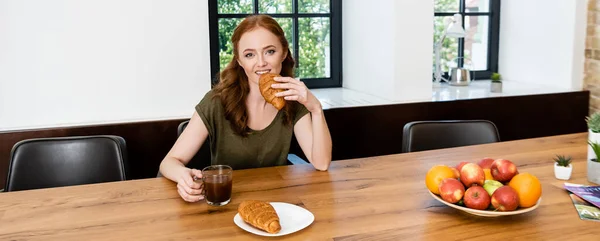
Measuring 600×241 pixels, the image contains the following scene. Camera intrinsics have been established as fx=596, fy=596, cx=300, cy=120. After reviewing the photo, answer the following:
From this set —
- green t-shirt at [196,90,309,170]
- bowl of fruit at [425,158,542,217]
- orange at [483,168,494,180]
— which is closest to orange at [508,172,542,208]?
bowl of fruit at [425,158,542,217]

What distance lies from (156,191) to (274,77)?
515 mm

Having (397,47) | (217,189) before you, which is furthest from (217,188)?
(397,47)

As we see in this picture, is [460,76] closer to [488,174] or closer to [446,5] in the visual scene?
[446,5]

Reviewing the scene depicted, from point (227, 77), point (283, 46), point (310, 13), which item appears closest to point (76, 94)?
point (227, 77)

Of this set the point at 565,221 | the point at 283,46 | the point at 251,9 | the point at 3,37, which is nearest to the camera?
the point at 565,221

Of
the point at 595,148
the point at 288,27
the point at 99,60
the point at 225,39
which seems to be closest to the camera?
the point at 595,148

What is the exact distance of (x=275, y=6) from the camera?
346 cm

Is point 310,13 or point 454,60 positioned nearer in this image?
point 310,13

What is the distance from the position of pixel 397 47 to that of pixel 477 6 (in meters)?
1.17

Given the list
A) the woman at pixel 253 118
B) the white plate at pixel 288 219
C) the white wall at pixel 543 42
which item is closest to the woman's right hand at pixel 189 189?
the white plate at pixel 288 219

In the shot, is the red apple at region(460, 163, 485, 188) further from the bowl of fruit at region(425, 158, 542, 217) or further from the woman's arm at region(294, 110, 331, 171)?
the woman's arm at region(294, 110, 331, 171)

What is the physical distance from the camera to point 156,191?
1.76 metres

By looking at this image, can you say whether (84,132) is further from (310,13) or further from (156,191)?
(310,13)

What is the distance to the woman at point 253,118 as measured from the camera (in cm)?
205
